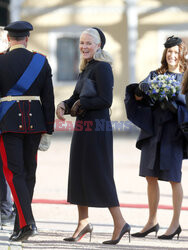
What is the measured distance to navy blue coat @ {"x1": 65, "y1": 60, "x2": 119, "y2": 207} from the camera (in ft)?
20.3

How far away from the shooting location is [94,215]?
756 centimetres

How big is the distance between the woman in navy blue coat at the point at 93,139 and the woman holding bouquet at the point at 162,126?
38 cm

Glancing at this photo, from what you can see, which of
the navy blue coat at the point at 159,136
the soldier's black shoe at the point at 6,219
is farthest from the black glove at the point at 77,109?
the soldier's black shoe at the point at 6,219

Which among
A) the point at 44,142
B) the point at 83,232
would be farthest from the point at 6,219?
the point at 44,142

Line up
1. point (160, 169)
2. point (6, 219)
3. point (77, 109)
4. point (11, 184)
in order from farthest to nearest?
point (6, 219)
point (160, 169)
point (77, 109)
point (11, 184)

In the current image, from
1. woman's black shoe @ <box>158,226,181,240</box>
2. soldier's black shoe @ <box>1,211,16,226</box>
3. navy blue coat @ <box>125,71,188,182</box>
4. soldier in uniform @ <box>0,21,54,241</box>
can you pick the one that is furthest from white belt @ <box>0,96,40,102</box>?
woman's black shoe @ <box>158,226,181,240</box>

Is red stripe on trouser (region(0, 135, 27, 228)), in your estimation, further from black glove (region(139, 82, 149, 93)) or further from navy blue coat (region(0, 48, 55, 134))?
black glove (region(139, 82, 149, 93))

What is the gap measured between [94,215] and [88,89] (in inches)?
70.9

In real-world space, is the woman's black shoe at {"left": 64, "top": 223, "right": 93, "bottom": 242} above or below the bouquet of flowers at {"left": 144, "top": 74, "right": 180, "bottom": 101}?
below

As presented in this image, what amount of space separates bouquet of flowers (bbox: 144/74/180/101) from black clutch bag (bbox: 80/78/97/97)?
485 millimetres

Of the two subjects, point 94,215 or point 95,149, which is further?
point 94,215

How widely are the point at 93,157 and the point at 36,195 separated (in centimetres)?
287

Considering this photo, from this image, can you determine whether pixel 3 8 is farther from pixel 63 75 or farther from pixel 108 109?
pixel 108 109

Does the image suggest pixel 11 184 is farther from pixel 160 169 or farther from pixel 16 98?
pixel 160 169
